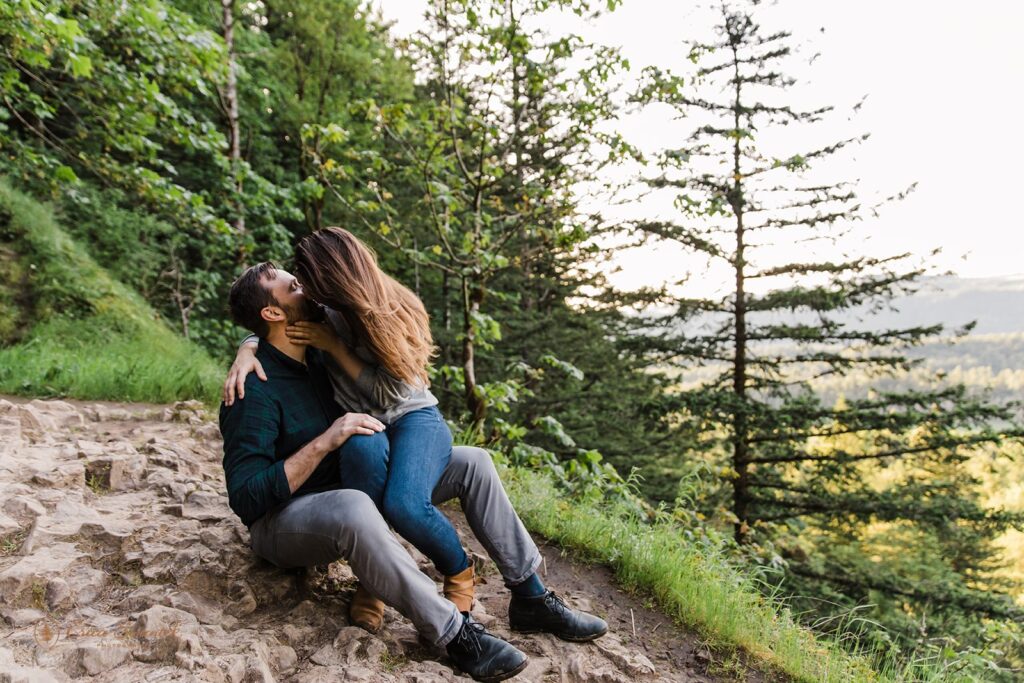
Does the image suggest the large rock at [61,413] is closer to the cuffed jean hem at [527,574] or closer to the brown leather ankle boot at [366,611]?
the brown leather ankle boot at [366,611]

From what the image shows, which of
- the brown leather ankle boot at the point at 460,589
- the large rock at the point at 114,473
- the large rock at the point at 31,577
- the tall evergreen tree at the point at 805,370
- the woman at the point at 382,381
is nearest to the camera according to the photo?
the large rock at the point at 31,577

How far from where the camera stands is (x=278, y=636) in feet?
7.13

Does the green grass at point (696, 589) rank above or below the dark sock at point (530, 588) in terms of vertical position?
below

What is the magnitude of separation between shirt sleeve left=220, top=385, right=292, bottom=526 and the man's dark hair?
1.01 feet

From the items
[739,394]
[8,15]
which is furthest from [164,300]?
Result: [739,394]

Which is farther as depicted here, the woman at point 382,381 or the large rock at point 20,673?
the woman at point 382,381

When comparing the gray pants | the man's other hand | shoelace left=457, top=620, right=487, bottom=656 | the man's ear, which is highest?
the man's ear

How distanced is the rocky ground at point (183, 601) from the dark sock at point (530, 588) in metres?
0.19

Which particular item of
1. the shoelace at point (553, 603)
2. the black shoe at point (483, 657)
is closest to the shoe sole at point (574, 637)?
the shoelace at point (553, 603)

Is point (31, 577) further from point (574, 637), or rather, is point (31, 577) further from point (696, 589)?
point (696, 589)

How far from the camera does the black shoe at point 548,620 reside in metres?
2.51

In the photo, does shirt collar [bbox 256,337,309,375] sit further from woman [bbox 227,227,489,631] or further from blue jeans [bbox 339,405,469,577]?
blue jeans [bbox 339,405,469,577]

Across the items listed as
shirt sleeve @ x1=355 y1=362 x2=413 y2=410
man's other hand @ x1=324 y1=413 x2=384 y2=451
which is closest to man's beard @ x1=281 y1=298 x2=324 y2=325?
shirt sleeve @ x1=355 y1=362 x2=413 y2=410

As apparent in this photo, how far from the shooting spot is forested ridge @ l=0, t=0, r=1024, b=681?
4660mm
